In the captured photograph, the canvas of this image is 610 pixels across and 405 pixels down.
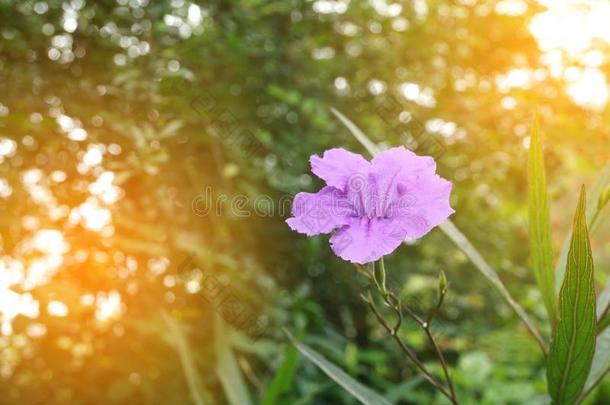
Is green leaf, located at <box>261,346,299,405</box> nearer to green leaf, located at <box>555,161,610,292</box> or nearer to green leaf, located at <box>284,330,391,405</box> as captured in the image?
green leaf, located at <box>284,330,391,405</box>

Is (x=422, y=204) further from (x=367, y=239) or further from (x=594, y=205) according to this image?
(x=594, y=205)

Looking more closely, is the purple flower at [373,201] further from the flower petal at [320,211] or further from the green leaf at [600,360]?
the green leaf at [600,360]

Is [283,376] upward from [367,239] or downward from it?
downward

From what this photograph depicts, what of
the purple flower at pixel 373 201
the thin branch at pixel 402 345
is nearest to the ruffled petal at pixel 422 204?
the purple flower at pixel 373 201

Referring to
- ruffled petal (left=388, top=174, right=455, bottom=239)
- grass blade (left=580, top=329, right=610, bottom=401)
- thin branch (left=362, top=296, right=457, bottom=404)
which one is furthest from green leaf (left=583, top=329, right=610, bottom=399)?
ruffled petal (left=388, top=174, right=455, bottom=239)

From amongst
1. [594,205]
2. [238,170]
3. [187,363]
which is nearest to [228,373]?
[187,363]

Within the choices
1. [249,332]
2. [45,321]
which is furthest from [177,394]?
[45,321]

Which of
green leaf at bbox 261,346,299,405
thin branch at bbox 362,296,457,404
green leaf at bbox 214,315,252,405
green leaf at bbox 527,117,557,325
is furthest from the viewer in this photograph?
green leaf at bbox 214,315,252,405
